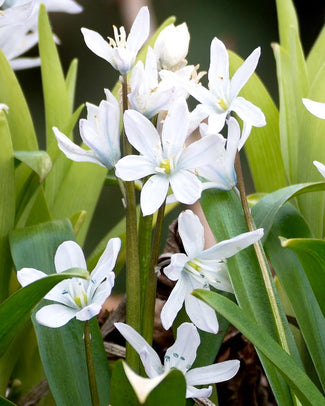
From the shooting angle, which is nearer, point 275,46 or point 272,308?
point 272,308

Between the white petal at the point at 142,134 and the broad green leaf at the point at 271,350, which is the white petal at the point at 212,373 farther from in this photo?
the white petal at the point at 142,134

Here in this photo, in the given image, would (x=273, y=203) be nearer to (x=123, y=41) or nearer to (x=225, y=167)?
(x=225, y=167)

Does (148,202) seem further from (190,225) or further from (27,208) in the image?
(27,208)

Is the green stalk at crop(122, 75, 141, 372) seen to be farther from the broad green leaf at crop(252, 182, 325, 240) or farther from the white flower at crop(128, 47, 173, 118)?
the broad green leaf at crop(252, 182, 325, 240)

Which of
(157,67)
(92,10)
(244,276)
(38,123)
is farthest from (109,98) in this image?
(92,10)

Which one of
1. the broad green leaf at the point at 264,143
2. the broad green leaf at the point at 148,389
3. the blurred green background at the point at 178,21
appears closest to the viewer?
the broad green leaf at the point at 148,389

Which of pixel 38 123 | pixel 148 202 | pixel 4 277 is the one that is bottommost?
pixel 38 123

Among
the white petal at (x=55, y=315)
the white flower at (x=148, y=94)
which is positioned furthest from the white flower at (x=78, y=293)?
the white flower at (x=148, y=94)
